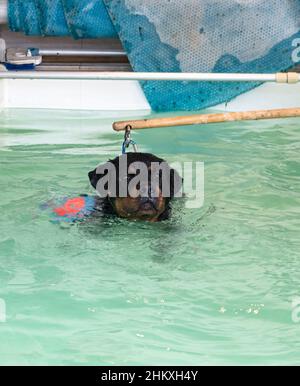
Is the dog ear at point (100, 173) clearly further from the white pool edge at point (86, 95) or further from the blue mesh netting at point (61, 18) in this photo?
the blue mesh netting at point (61, 18)

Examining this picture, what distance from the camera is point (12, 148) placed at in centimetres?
692

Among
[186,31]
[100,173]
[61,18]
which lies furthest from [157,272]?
[61,18]

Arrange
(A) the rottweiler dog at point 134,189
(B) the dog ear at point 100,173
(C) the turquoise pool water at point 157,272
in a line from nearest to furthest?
(C) the turquoise pool water at point 157,272 < (A) the rottweiler dog at point 134,189 < (B) the dog ear at point 100,173

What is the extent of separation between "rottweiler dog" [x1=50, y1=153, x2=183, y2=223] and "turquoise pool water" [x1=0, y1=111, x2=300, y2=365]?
12 centimetres

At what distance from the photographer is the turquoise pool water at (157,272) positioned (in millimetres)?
3607

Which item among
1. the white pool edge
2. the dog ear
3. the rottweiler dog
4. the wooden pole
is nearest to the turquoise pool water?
the rottweiler dog

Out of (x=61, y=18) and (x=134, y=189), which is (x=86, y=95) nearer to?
(x=61, y=18)

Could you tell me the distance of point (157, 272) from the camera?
438 cm

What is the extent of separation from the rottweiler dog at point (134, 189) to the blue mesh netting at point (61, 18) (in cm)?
368

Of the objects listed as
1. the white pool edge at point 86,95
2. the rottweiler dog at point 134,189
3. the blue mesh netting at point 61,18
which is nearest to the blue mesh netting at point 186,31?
the blue mesh netting at point 61,18

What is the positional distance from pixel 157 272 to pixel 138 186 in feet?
1.66

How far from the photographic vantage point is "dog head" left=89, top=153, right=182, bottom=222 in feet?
15.1

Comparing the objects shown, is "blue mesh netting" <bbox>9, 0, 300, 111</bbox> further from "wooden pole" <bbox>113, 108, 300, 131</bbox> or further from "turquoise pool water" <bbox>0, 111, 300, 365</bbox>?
"wooden pole" <bbox>113, 108, 300, 131</bbox>
